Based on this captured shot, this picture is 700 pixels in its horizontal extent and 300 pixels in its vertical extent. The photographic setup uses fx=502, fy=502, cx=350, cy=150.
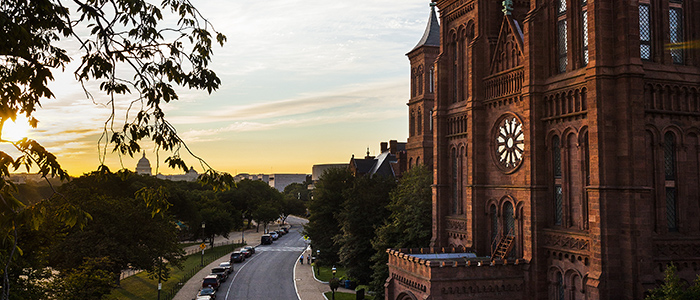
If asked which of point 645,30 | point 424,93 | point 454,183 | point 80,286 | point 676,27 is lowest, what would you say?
point 80,286

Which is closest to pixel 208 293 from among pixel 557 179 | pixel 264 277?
pixel 264 277

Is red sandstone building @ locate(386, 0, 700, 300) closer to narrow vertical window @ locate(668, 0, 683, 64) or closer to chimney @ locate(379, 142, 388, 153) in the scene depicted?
narrow vertical window @ locate(668, 0, 683, 64)

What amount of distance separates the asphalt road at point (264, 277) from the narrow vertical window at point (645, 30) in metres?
32.0

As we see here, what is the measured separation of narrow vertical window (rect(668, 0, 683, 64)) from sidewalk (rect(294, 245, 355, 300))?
31364mm

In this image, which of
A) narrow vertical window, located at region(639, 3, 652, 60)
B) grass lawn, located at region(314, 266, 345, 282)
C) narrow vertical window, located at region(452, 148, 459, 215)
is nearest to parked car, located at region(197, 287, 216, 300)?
grass lawn, located at region(314, 266, 345, 282)

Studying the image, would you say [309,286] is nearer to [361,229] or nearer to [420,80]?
[361,229]

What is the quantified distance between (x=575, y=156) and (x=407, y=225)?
16639 millimetres

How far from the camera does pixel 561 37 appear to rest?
27141 millimetres

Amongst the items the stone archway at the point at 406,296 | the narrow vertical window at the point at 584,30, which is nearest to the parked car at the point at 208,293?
the stone archway at the point at 406,296

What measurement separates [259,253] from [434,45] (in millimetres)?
40059

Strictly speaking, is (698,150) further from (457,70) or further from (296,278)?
(296,278)

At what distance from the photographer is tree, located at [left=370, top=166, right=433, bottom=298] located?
37.2 m

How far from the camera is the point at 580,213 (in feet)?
81.9

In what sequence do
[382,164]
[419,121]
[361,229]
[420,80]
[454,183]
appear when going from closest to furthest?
[454,183] < [361,229] < [419,121] < [420,80] < [382,164]
